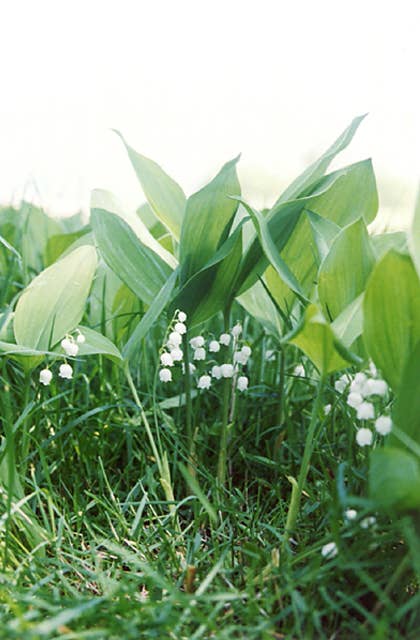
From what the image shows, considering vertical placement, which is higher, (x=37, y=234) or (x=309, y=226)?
(x=37, y=234)

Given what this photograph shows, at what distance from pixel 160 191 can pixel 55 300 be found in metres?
0.25

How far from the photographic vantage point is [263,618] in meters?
0.77

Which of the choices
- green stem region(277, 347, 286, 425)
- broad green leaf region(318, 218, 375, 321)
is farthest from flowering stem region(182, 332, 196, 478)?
broad green leaf region(318, 218, 375, 321)

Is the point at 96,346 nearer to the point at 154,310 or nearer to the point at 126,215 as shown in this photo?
the point at 154,310

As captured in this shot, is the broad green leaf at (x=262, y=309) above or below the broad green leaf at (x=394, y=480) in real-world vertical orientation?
above

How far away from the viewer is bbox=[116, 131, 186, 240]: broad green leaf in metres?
1.06

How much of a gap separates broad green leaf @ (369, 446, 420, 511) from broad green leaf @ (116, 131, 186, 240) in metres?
0.53

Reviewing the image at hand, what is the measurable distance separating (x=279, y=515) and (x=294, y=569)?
14cm

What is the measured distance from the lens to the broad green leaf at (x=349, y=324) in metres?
0.79

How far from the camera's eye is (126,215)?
3.61ft

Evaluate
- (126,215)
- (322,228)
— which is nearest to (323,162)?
(322,228)

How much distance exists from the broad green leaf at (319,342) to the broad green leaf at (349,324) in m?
0.03

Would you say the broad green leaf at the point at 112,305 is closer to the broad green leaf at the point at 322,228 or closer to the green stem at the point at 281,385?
the green stem at the point at 281,385

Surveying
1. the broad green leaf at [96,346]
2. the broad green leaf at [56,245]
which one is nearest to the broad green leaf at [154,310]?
the broad green leaf at [96,346]
